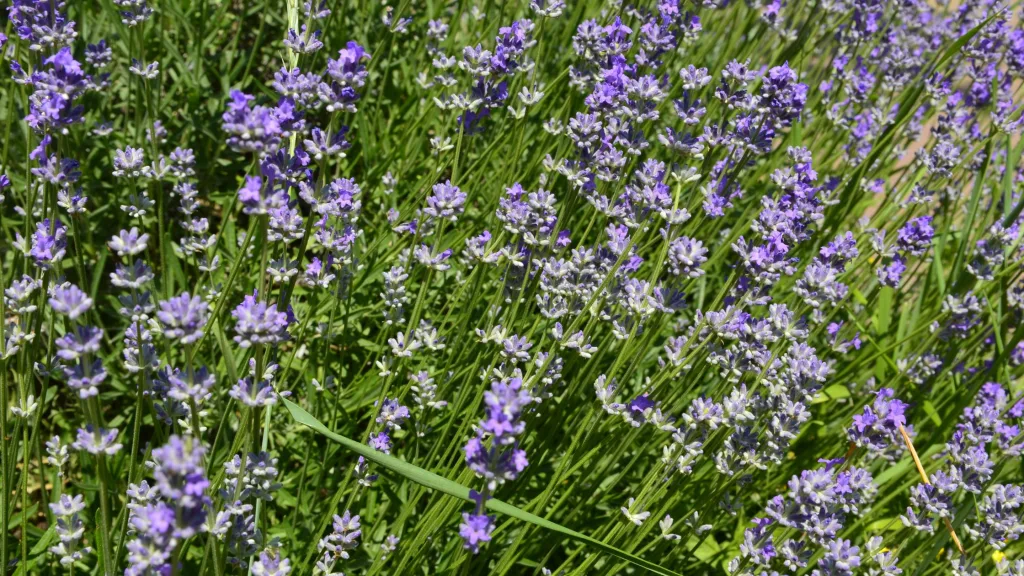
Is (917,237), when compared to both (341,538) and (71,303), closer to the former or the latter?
(341,538)

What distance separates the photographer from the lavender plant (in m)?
1.71

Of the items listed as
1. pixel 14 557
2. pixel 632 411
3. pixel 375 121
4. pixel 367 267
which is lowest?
pixel 14 557

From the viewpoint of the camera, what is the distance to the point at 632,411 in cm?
224

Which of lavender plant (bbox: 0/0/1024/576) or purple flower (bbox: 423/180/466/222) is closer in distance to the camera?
lavender plant (bbox: 0/0/1024/576)

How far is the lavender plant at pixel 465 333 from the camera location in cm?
171

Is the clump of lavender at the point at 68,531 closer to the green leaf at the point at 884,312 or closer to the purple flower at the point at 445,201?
the purple flower at the point at 445,201

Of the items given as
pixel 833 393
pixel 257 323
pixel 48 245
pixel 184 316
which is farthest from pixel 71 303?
pixel 833 393

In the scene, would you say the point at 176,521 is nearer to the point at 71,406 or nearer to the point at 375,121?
the point at 71,406

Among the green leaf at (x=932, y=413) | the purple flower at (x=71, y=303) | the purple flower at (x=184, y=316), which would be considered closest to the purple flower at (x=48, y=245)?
the purple flower at (x=71, y=303)

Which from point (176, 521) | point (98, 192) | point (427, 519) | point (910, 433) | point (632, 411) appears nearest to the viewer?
point (176, 521)

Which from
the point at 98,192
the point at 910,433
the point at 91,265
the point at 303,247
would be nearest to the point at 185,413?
the point at 303,247

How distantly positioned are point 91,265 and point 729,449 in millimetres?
2182

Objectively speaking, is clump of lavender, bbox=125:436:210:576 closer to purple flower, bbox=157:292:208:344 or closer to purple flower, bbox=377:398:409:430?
purple flower, bbox=157:292:208:344

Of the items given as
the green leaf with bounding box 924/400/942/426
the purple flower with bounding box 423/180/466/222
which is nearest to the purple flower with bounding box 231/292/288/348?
the purple flower with bounding box 423/180/466/222
